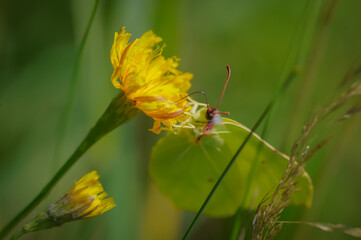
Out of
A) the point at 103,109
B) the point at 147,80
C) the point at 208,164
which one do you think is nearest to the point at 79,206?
the point at 147,80

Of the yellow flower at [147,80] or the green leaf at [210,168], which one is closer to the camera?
the yellow flower at [147,80]

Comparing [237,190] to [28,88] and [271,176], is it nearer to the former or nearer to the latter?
[271,176]

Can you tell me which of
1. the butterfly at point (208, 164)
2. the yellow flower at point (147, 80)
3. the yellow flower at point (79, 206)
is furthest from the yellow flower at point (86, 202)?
the butterfly at point (208, 164)

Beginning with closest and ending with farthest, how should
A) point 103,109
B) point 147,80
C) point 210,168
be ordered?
point 147,80, point 210,168, point 103,109

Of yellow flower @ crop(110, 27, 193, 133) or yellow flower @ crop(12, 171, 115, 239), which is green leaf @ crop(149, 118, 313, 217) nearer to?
yellow flower @ crop(110, 27, 193, 133)

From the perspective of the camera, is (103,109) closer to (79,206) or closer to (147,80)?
(147,80)

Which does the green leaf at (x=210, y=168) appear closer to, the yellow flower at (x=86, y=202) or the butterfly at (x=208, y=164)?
the butterfly at (x=208, y=164)

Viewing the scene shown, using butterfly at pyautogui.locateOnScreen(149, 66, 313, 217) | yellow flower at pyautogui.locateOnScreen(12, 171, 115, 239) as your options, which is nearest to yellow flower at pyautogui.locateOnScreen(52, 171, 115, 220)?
yellow flower at pyautogui.locateOnScreen(12, 171, 115, 239)
